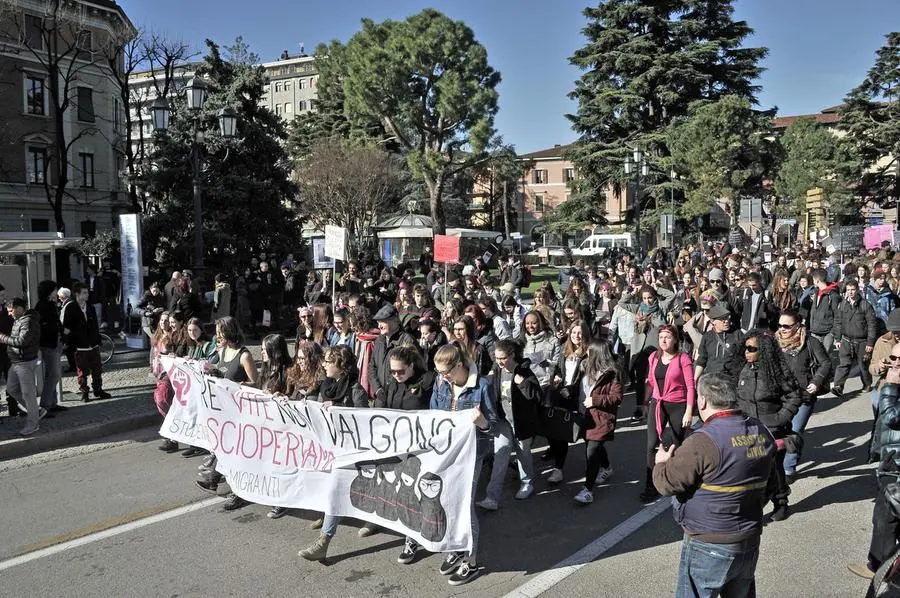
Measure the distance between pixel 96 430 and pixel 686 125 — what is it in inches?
1305

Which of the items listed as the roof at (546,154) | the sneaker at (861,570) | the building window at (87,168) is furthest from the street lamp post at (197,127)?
the roof at (546,154)

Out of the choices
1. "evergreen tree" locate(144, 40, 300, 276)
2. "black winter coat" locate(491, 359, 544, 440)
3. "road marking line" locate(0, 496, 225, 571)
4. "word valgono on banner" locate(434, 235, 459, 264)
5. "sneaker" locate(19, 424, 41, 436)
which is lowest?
"road marking line" locate(0, 496, 225, 571)

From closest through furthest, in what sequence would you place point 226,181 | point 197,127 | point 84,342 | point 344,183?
point 84,342 → point 197,127 → point 226,181 → point 344,183

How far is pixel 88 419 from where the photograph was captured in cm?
964

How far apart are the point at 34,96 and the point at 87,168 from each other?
18.4ft

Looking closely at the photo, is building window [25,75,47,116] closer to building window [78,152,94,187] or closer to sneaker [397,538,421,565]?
building window [78,152,94,187]

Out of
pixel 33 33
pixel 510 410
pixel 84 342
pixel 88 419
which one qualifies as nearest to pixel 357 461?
A: pixel 510 410

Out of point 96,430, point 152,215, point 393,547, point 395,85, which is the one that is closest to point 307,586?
point 393,547

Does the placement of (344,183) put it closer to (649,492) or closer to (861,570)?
(649,492)

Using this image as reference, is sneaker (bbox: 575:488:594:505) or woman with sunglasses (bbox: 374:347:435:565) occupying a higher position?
woman with sunglasses (bbox: 374:347:435:565)

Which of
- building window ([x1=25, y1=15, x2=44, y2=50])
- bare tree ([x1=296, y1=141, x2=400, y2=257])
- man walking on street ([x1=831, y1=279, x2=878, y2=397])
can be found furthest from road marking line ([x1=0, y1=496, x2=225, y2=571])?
building window ([x1=25, y1=15, x2=44, y2=50])

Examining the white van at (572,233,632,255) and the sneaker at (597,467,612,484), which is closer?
the sneaker at (597,467,612,484)

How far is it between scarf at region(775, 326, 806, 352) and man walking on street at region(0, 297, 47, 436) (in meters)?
8.24

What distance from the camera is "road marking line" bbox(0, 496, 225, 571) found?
5500mm
